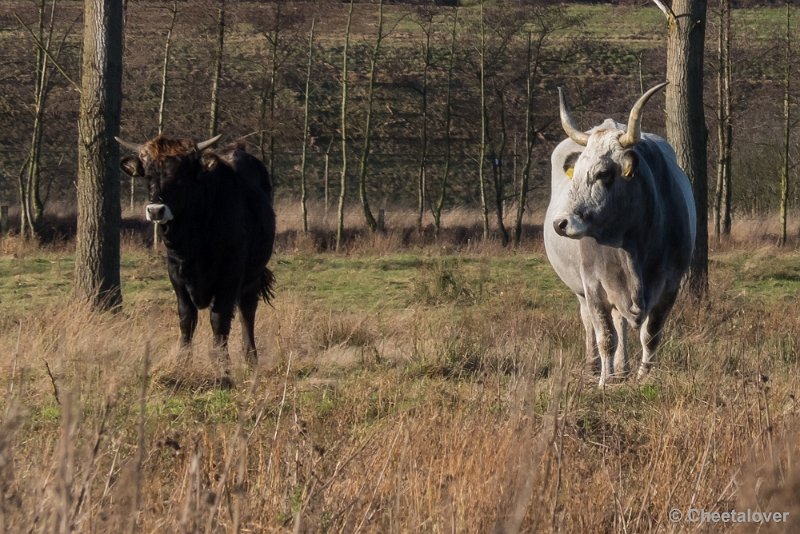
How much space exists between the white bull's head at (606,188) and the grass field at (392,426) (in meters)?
0.98

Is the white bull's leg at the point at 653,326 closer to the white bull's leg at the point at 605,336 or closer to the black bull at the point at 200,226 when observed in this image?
the white bull's leg at the point at 605,336

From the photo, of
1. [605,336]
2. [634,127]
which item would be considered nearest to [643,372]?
[605,336]

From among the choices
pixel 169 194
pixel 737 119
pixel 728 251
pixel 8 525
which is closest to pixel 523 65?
pixel 737 119

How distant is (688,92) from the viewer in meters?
13.8

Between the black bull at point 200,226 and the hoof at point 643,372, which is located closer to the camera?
the hoof at point 643,372

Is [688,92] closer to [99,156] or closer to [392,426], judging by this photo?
[99,156]

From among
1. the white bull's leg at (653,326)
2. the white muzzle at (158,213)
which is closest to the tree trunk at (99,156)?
the white muzzle at (158,213)

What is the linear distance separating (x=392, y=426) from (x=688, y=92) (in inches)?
345

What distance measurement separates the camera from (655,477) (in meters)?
5.53

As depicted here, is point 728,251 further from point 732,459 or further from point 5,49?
point 5,49

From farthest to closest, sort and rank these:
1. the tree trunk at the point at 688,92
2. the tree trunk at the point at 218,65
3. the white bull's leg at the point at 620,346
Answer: the tree trunk at the point at 218,65, the tree trunk at the point at 688,92, the white bull's leg at the point at 620,346

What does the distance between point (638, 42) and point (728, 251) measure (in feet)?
120

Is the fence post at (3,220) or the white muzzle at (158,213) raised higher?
the white muzzle at (158,213)

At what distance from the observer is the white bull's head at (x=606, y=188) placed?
8.10 metres
